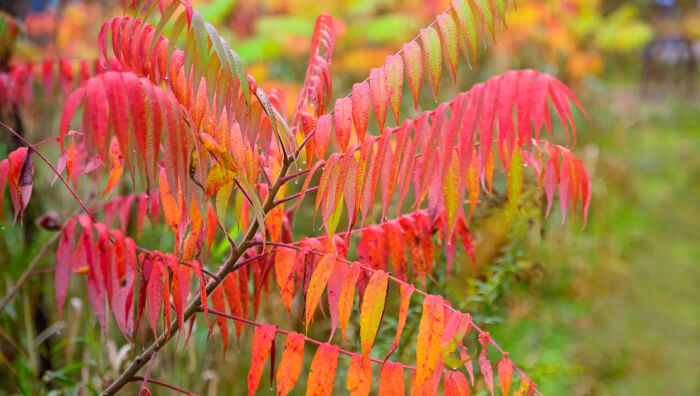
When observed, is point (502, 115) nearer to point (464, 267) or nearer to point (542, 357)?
point (464, 267)

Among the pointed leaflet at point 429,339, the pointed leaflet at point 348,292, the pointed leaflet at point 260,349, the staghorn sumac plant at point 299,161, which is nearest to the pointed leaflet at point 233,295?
the staghorn sumac plant at point 299,161

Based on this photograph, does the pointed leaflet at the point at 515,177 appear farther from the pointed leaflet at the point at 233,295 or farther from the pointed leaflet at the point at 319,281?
the pointed leaflet at the point at 233,295

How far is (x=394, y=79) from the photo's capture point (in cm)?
89

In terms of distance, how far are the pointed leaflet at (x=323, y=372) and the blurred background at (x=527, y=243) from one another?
0.47m

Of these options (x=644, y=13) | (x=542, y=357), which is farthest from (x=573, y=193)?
(x=644, y=13)

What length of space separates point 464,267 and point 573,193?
59.6 inches

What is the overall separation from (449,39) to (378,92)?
0.15 metres

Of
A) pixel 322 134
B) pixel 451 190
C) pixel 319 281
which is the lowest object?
pixel 319 281

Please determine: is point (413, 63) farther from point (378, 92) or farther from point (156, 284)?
point (156, 284)

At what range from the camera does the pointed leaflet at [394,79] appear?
870 millimetres

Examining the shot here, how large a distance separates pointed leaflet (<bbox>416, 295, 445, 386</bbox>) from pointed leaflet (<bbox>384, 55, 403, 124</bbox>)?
288 mm

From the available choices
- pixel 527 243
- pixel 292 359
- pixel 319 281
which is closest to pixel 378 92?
pixel 319 281

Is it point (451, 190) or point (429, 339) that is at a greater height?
point (451, 190)

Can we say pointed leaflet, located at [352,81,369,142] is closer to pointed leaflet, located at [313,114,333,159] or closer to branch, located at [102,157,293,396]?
pointed leaflet, located at [313,114,333,159]
